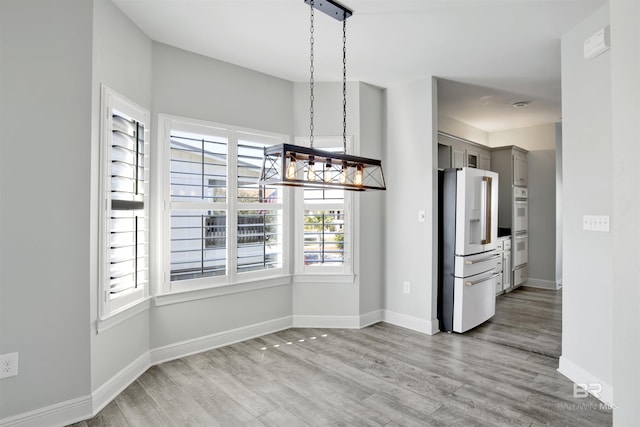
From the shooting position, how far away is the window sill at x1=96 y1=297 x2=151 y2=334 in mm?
2361

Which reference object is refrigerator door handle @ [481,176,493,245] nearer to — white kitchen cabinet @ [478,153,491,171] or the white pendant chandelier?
white kitchen cabinet @ [478,153,491,171]

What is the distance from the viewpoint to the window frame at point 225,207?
305 centimetres

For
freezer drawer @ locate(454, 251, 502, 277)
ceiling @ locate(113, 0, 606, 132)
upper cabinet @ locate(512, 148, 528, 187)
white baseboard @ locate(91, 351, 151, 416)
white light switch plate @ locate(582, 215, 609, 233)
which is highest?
ceiling @ locate(113, 0, 606, 132)

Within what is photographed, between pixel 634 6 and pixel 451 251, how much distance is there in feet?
9.91

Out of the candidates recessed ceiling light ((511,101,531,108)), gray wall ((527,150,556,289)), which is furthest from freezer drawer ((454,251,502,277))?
gray wall ((527,150,556,289))

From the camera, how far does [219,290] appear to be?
3.38 m

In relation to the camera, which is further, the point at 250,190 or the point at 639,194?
the point at 250,190

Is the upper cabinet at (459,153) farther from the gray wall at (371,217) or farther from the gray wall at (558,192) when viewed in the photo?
the gray wall at (371,217)

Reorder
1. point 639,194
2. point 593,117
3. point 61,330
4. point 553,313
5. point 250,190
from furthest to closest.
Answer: point 553,313
point 250,190
point 593,117
point 61,330
point 639,194

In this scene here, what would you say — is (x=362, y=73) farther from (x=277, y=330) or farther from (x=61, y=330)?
(x=61, y=330)

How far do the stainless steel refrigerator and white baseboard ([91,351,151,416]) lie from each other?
3.02 metres

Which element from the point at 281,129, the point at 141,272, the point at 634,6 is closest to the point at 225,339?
the point at 141,272

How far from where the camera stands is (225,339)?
3.44 m

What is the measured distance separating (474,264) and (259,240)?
2412mm
